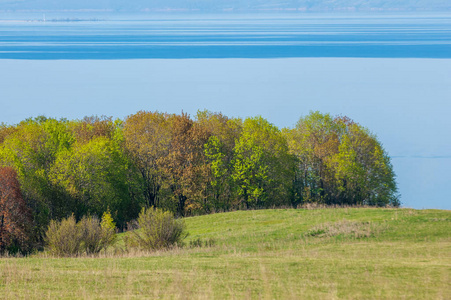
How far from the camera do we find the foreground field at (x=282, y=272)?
17422 mm

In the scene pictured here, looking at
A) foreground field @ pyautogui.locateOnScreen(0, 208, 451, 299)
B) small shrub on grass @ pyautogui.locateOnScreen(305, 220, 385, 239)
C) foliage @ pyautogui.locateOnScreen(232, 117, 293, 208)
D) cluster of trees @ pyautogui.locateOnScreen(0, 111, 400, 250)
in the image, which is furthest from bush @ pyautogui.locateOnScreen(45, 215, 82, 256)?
foliage @ pyautogui.locateOnScreen(232, 117, 293, 208)

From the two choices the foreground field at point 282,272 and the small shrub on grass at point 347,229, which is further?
the small shrub on grass at point 347,229

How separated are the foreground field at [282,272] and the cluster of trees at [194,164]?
82.5 ft

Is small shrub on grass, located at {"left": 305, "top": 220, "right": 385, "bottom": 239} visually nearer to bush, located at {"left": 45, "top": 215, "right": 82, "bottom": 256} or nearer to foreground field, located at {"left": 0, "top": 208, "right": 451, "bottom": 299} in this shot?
foreground field, located at {"left": 0, "top": 208, "right": 451, "bottom": 299}

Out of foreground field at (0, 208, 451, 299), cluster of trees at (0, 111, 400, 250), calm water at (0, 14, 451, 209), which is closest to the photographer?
foreground field at (0, 208, 451, 299)

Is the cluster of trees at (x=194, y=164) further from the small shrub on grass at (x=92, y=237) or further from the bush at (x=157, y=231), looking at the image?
the bush at (x=157, y=231)

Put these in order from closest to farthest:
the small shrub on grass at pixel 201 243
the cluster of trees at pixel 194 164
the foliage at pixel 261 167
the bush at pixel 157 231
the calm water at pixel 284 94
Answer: the bush at pixel 157 231
the small shrub on grass at pixel 201 243
the cluster of trees at pixel 194 164
the foliage at pixel 261 167
the calm water at pixel 284 94

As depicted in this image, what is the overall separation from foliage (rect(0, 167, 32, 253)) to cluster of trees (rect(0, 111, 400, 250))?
5.29 metres

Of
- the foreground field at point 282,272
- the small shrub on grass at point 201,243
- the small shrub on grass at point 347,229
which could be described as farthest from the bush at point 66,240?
the small shrub on grass at point 347,229

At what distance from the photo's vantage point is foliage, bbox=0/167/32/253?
4584cm

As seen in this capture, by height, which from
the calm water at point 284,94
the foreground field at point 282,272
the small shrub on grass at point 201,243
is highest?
the calm water at point 284,94

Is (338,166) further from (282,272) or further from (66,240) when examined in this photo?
(282,272)

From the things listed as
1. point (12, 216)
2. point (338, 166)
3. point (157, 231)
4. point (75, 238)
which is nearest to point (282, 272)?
point (157, 231)

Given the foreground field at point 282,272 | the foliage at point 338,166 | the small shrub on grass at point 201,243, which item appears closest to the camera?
the foreground field at point 282,272
